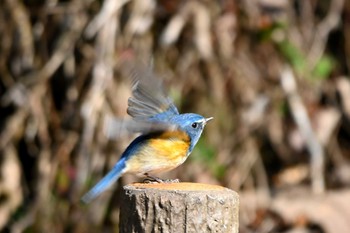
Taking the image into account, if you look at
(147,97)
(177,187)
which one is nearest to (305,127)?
(147,97)

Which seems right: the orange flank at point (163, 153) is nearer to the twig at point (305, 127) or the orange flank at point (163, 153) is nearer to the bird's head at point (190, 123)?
the bird's head at point (190, 123)

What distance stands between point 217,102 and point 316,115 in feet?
2.50

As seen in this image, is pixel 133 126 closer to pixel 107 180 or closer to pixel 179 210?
pixel 107 180

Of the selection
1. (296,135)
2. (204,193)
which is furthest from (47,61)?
(204,193)

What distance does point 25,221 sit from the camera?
17.3ft

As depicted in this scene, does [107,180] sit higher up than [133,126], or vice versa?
[133,126]

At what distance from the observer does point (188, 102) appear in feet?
18.5

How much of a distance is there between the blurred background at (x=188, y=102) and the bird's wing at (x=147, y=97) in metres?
2.00

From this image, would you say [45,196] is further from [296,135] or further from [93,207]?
[296,135]

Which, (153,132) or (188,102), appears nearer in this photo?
(153,132)

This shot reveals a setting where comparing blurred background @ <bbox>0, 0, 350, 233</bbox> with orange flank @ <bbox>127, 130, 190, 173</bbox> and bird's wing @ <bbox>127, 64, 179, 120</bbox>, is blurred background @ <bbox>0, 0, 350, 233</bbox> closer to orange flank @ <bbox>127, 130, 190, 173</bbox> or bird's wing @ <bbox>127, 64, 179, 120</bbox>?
bird's wing @ <bbox>127, 64, 179, 120</bbox>

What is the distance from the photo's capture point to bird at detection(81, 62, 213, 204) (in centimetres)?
295

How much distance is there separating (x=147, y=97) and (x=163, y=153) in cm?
25

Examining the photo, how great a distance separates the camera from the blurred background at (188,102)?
5254 mm
